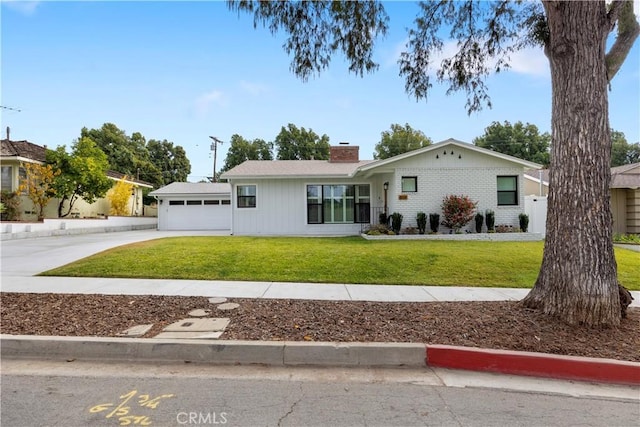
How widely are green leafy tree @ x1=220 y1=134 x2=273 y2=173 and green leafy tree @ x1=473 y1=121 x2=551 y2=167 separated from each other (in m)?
28.2

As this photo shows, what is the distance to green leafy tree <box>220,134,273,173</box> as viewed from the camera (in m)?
44.7

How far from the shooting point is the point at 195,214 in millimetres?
23281

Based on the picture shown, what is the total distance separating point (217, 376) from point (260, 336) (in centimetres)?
80

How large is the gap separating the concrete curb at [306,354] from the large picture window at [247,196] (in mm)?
13189

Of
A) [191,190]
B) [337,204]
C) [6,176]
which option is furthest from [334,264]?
[6,176]

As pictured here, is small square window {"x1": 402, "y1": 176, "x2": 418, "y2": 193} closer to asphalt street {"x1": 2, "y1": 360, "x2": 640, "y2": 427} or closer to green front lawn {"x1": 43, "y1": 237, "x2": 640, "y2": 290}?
green front lawn {"x1": 43, "y1": 237, "x2": 640, "y2": 290}

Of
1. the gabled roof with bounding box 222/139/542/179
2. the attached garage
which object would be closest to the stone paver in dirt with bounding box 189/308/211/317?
the gabled roof with bounding box 222/139/542/179

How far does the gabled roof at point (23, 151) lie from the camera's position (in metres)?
19.0

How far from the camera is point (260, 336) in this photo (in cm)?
433

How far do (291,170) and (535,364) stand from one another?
1472 centimetres

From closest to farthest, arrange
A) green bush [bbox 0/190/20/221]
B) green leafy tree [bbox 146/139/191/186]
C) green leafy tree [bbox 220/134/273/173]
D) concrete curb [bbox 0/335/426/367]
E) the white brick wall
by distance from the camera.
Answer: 1. concrete curb [bbox 0/335/426/367]
2. the white brick wall
3. green bush [bbox 0/190/20/221]
4. green leafy tree [bbox 220/134/273/173]
5. green leafy tree [bbox 146/139/191/186]

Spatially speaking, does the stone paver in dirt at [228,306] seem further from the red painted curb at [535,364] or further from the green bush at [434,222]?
the green bush at [434,222]

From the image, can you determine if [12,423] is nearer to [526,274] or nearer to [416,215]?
[526,274]

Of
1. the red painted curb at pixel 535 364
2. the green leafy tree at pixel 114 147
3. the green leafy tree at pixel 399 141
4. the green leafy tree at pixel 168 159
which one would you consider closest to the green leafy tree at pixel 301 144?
the green leafy tree at pixel 399 141
